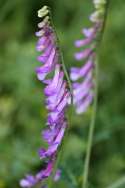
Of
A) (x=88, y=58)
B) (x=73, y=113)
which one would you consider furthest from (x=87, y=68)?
(x=73, y=113)

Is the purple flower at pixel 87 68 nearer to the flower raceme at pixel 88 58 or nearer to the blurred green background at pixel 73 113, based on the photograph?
the flower raceme at pixel 88 58

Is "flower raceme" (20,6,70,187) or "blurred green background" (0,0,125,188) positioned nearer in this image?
"flower raceme" (20,6,70,187)

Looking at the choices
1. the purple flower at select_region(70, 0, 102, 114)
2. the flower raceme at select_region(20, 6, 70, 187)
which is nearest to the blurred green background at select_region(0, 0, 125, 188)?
the purple flower at select_region(70, 0, 102, 114)

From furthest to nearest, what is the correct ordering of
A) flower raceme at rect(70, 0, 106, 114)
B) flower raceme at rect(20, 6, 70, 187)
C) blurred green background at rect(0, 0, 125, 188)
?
blurred green background at rect(0, 0, 125, 188) → flower raceme at rect(70, 0, 106, 114) → flower raceme at rect(20, 6, 70, 187)

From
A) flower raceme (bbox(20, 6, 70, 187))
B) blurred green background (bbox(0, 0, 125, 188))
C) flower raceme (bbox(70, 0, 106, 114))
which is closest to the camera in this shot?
flower raceme (bbox(20, 6, 70, 187))

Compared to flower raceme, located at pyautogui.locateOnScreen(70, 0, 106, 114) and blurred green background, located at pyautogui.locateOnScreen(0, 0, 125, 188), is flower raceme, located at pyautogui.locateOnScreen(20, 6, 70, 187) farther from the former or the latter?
flower raceme, located at pyautogui.locateOnScreen(70, 0, 106, 114)

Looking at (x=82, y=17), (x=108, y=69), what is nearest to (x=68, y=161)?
(x=108, y=69)

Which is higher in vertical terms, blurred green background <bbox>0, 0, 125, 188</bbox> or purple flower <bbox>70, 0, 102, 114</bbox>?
purple flower <bbox>70, 0, 102, 114</bbox>

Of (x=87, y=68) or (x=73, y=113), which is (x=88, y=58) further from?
(x=73, y=113)
